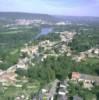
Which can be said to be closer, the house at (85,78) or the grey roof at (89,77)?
the house at (85,78)

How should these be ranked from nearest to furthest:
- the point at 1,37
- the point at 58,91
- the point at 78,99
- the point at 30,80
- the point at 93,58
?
1. the point at 78,99
2. the point at 58,91
3. the point at 30,80
4. the point at 93,58
5. the point at 1,37

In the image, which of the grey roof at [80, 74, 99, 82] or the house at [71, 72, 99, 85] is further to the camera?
the grey roof at [80, 74, 99, 82]

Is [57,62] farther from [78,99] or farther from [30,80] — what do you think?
[78,99]

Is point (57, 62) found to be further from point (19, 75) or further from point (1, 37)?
point (1, 37)

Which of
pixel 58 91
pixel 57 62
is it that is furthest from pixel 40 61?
pixel 58 91

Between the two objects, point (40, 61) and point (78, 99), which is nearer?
point (78, 99)

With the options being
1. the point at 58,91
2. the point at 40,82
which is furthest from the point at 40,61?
the point at 58,91

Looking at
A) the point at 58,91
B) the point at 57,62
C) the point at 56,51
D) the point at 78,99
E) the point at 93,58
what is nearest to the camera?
the point at 78,99
